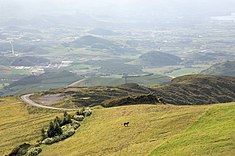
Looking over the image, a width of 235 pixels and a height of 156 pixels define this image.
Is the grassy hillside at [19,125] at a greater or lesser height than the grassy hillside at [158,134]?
lesser

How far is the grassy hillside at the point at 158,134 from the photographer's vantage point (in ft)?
132

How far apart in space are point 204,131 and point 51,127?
93.1 feet

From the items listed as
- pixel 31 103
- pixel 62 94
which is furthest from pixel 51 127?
pixel 62 94

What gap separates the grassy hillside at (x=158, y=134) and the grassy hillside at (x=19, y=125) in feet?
36.8

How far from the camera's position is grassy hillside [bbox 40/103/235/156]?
132 ft

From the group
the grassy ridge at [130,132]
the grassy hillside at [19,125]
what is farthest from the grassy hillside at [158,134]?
the grassy hillside at [19,125]

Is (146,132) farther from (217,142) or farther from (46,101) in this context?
(46,101)

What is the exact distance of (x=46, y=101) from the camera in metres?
120

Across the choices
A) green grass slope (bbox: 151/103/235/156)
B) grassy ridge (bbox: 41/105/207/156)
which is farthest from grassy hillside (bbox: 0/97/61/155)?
green grass slope (bbox: 151/103/235/156)

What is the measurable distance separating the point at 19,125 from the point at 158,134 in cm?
4087

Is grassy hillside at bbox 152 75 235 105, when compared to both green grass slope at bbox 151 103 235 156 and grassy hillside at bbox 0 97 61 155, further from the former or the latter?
green grass slope at bbox 151 103 235 156

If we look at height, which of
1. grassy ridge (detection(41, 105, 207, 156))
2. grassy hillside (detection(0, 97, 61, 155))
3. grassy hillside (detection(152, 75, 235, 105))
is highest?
grassy ridge (detection(41, 105, 207, 156))

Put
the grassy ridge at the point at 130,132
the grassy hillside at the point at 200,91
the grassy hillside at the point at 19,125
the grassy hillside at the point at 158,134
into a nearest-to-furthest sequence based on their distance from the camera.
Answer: the grassy hillside at the point at 158,134 < the grassy ridge at the point at 130,132 < the grassy hillside at the point at 19,125 < the grassy hillside at the point at 200,91

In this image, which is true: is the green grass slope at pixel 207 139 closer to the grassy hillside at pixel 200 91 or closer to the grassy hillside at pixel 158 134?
the grassy hillside at pixel 158 134
